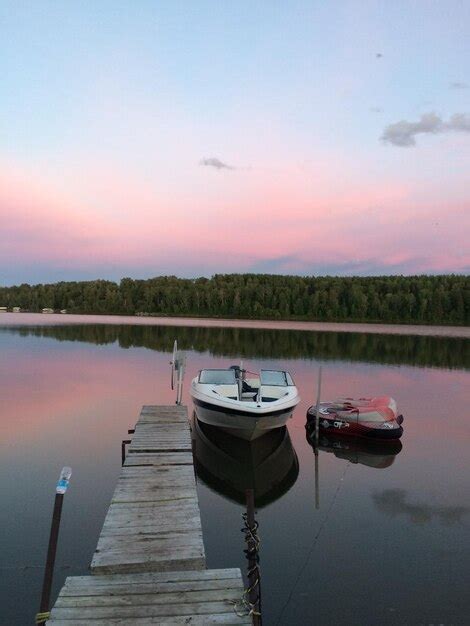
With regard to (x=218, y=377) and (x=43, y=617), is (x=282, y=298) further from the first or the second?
(x=43, y=617)

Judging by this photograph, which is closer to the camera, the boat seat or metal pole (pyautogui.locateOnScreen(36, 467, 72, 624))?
metal pole (pyautogui.locateOnScreen(36, 467, 72, 624))

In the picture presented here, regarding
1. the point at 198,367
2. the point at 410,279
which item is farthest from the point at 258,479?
the point at 410,279

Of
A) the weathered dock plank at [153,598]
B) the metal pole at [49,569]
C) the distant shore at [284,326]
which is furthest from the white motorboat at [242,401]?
the distant shore at [284,326]

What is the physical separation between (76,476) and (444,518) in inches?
351

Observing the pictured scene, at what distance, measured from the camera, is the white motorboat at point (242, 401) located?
49.0 feet

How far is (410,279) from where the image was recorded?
14525 cm

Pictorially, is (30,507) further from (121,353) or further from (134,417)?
(121,353)

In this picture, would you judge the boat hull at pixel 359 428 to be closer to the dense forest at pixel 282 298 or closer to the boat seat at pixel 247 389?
the boat seat at pixel 247 389

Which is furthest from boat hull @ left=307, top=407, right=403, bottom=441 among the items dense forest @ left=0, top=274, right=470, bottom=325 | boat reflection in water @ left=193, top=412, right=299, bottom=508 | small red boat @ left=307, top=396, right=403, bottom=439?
dense forest @ left=0, top=274, right=470, bottom=325

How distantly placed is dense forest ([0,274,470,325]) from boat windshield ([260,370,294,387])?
117 meters

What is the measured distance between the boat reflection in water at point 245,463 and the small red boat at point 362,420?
1.59m

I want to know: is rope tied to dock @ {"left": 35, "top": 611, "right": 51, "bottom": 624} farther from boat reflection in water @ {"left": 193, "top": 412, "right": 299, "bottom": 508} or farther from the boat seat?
the boat seat

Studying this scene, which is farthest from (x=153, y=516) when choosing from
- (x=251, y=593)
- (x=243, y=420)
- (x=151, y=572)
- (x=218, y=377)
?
(x=218, y=377)

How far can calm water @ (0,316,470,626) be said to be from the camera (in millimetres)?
7625
